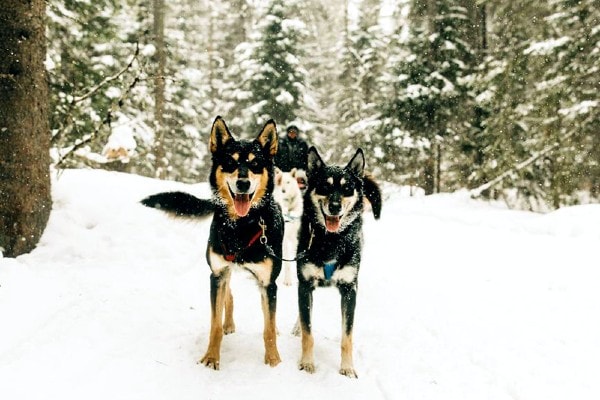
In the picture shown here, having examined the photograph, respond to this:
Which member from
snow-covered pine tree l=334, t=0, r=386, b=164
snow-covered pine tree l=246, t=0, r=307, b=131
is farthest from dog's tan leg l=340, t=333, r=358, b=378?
snow-covered pine tree l=334, t=0, r=386, b=164

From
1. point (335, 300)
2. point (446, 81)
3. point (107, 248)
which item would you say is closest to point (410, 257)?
point (335, 300)

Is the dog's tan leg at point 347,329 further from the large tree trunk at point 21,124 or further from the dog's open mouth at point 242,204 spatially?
the large tree trunk at point 21,124

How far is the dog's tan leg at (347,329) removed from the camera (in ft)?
13.4

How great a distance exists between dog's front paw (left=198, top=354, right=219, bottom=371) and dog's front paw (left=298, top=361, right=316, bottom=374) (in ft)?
2.56

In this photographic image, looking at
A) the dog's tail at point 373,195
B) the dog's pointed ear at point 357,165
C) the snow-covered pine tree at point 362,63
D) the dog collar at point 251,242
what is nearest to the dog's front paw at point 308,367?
the dog collar at point 251,242

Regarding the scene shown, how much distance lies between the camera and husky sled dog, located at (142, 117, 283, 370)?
12.9 feet

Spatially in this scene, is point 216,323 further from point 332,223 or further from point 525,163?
point 525,163

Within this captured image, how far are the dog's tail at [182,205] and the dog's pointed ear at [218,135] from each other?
75 cm

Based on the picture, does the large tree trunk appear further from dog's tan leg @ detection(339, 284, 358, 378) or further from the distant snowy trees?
dog's tan leg @ detection(339, 284, 358, 378)

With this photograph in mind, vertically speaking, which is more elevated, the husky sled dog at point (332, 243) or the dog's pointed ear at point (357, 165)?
the dog's pointed ear at point (357, 165)

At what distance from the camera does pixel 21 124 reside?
582cm

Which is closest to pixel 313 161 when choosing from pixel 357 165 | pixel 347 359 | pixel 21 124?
pixel 357 165

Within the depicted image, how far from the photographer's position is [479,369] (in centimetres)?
427

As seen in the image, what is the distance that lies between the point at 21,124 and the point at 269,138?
3893 millimetres
